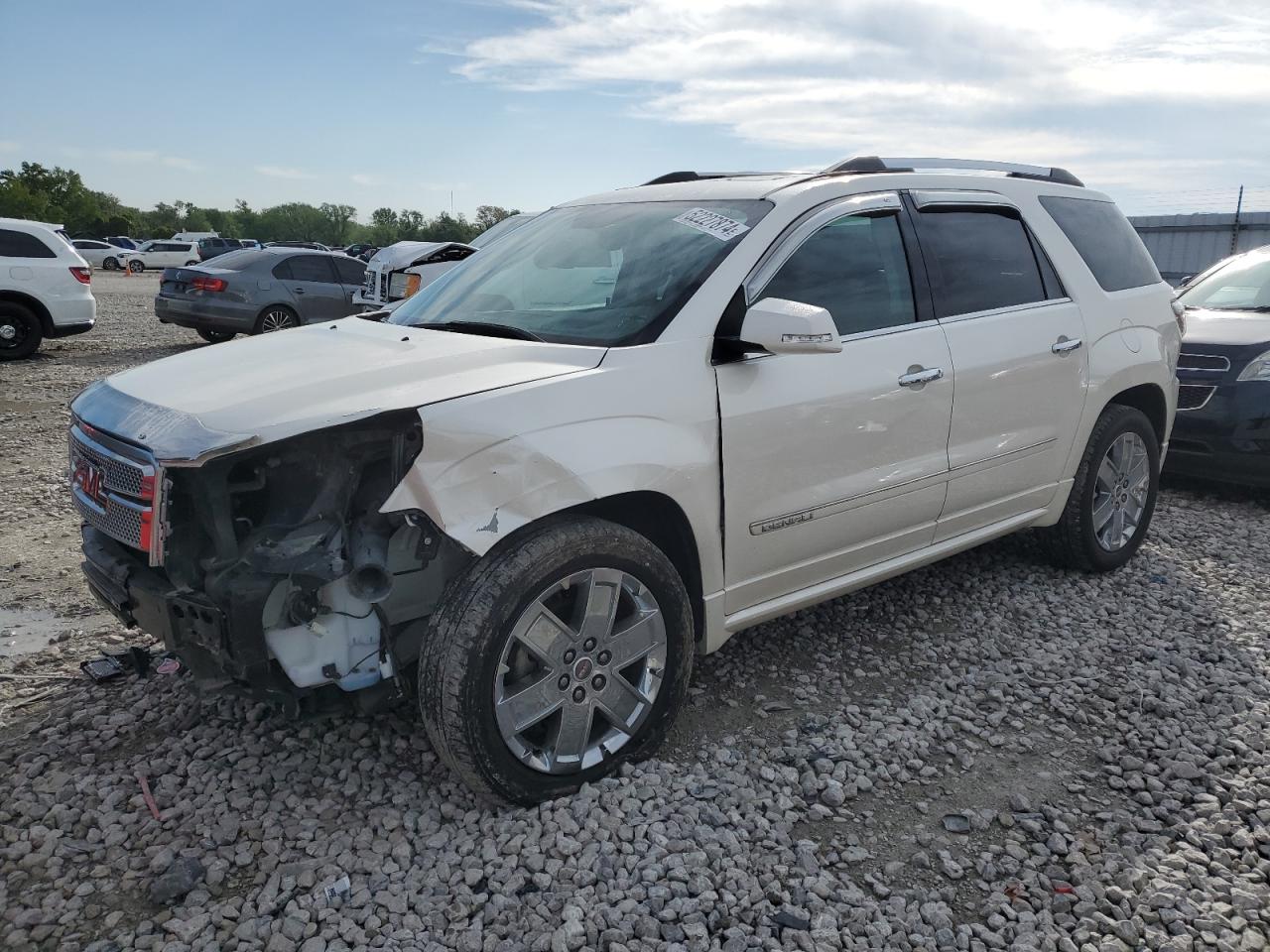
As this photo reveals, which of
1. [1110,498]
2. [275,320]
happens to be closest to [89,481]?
[1110,498]

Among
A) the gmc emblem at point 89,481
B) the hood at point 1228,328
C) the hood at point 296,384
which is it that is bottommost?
the hood at point 1228,328

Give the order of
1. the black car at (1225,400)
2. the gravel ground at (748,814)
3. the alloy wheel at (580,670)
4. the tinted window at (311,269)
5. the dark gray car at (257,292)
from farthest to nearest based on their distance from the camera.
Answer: the tinted window at (311,269) < the dark gray car at (257,292) < the black car at (1225,400) < the alloy wheel at (580,670) < the gravel ground at (748,814)

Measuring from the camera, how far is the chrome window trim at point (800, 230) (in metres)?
3.38

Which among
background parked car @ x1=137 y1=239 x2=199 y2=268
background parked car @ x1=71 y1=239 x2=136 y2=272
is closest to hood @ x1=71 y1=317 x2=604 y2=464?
background parked car @ x1=137 y1=239 x2=199 y2=268

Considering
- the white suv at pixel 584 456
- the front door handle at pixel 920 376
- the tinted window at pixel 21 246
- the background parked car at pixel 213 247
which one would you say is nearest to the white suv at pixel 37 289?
the tinted window at pixel 21 246

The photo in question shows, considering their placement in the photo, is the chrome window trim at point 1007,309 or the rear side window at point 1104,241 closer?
the chrome window trim at point 1007,309

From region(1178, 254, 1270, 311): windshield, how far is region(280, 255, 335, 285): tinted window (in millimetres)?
11203

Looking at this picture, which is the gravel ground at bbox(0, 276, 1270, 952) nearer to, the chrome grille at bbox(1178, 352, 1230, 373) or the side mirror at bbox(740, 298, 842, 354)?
the side mirror at bbox(740, 298, 842, 354)

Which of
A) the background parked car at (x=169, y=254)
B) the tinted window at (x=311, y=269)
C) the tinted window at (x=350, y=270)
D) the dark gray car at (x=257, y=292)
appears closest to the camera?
the dark gray car at (x=257, y=292)

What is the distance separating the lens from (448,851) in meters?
2.81

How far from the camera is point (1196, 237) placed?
705 inches

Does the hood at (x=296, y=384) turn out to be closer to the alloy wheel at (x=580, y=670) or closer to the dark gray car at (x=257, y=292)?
the alloy wheel at (x=580, y=670)

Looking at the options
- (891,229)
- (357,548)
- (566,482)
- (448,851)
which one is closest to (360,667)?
(357,548)

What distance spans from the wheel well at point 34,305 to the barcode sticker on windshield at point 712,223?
11.9 meters
